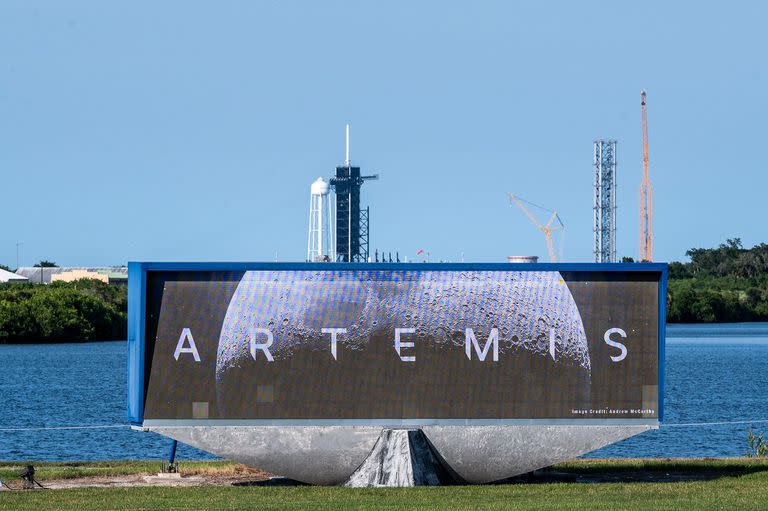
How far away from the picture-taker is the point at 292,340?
27359mm

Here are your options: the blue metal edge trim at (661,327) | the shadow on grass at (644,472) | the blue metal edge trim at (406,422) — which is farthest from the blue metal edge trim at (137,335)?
the blue metal edge trim at (661,327)

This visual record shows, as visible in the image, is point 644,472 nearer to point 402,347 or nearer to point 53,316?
point 402,347

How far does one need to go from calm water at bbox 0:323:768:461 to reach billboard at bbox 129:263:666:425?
16871mm

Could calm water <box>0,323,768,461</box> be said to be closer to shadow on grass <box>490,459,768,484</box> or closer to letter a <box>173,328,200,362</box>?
shadow on grass <box>490,459,768,484</box>

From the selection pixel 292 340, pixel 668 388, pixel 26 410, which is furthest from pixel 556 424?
pixel 668 388

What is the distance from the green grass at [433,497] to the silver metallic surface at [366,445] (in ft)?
2.01

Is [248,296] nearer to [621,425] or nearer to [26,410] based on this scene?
[621,425]

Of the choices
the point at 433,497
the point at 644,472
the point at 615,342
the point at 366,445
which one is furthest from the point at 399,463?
the point at 644,472

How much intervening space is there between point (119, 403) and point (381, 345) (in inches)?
1872

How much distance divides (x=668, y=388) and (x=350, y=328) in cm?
6029

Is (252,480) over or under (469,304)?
under

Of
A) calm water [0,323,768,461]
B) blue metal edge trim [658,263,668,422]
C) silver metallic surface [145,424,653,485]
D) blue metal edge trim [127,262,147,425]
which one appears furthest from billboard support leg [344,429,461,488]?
calm water [0,323,768,461]

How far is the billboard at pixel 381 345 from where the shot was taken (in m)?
27.2

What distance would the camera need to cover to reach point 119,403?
72625mm
